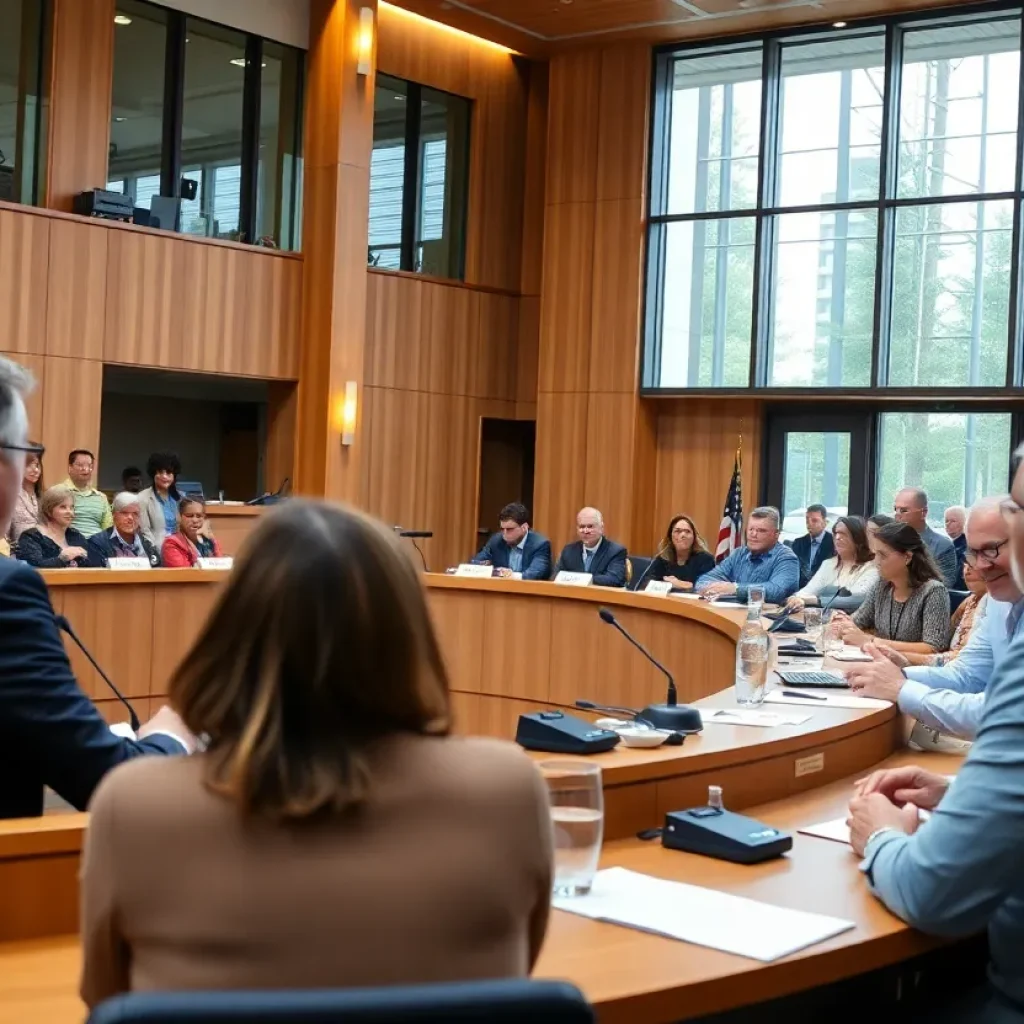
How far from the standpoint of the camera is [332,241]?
1134cm

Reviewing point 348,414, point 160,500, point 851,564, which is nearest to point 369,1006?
point 851,564

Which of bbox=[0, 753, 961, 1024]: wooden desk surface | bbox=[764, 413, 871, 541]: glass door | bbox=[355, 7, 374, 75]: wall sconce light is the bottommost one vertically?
bbox=[0, 753, 961, 1024]: wooden desk surface

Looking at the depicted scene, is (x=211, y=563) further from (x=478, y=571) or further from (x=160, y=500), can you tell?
(x=160, y=500)

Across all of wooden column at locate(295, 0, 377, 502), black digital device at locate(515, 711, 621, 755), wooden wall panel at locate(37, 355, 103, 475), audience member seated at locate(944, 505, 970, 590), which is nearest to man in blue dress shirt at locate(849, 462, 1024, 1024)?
black digital device at locate(515, 711, 621, 755)

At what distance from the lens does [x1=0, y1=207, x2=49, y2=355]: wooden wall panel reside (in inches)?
383

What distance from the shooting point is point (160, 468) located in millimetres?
9555

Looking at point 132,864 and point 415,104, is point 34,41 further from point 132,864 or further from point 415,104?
point 132,864

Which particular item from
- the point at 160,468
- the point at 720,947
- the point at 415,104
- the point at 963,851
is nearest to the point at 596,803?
the point at 720,947

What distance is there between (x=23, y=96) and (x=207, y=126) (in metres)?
1.60

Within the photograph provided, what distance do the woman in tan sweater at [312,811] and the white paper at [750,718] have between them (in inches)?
79.2

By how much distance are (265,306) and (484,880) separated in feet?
34.2

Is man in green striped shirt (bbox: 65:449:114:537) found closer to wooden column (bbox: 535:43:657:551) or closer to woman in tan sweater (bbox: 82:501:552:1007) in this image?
wooden column (bbox: 535:43:657:551)

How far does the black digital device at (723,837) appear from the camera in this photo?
7.73ft

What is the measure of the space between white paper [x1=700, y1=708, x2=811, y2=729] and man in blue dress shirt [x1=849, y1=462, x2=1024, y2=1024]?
1.10 metres
